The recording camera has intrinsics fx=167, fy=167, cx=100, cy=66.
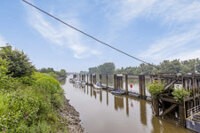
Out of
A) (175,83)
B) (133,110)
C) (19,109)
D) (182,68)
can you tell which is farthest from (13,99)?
(182,68)

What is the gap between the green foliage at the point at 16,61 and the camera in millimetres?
13337

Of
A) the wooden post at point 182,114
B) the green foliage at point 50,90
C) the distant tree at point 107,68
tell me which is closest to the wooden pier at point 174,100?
the wooden post at point 182,114

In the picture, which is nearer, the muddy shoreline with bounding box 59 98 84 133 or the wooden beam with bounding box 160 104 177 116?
the muddy shoreline with bounding box 59 98 84 133

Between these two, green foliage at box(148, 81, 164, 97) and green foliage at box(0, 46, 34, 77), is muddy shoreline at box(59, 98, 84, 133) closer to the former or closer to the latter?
green foliage at box(0, 46, 34, 77)

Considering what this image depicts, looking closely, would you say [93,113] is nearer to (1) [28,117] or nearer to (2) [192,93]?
(2) [192,93]

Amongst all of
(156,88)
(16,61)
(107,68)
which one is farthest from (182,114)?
(107,68)

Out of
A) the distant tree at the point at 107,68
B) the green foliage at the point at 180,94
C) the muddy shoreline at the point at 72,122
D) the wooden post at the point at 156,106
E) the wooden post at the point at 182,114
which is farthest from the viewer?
the distant tree at the point at 107,68

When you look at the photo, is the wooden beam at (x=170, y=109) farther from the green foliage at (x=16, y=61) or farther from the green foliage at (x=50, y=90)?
the green foliage at (x=16, y=61)

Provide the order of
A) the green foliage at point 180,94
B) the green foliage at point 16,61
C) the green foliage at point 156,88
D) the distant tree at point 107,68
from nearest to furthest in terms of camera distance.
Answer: the green foliage at point 180,94
the green foliage at point 16,61
the green foliage at point 156,88
the distant tree at point 107,68

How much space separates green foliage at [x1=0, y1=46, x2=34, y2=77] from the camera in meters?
13.3

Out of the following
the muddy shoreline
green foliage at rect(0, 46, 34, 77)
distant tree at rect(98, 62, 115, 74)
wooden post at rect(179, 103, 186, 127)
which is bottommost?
the muddy shoreline

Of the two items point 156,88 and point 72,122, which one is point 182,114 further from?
point 72,122

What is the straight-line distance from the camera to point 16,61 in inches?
543

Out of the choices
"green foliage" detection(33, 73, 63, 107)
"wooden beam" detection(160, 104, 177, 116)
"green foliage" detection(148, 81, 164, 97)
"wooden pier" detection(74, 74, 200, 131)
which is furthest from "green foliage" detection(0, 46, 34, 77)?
"wooden beam" detection(160, 104, 177, 116)
